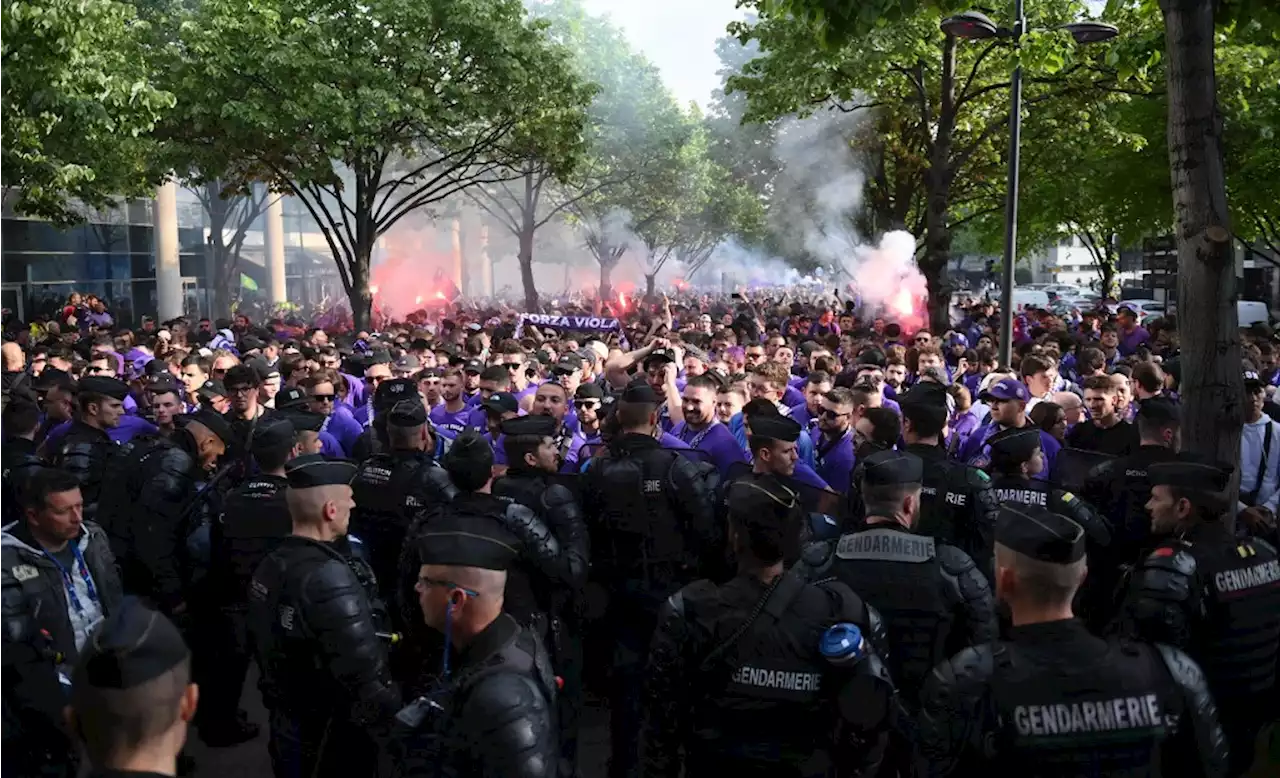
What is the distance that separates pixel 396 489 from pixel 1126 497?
398 centimetres

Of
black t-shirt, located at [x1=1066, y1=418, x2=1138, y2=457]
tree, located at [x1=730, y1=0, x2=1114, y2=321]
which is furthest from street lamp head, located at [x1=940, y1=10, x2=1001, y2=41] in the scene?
A: black t-shirt, located at [x1=1066, y1=418, x2=1138, y2=457]

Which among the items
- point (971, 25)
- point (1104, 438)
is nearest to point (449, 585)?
point (1104, 438)

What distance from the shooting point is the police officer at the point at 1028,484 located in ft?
18.7

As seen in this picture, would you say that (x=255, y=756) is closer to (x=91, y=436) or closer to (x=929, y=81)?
(x=91, y=436)

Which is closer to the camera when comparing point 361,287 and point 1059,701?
point 1059,701

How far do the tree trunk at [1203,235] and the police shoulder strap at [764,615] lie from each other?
10.4 feet

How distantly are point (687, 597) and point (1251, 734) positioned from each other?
8.79ft

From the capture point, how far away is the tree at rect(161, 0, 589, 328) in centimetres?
2039

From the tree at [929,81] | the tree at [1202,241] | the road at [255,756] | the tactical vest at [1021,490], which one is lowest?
the road at [255,756]

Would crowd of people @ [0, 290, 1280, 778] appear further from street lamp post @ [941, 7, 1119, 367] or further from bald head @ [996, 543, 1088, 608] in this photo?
street lamp post @ [941, 7, 1119, 367]

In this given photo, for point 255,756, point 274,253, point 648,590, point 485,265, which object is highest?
point 485,265

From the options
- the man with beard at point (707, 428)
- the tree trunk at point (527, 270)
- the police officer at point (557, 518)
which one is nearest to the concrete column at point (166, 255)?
the tree trunk at point (527, 270)

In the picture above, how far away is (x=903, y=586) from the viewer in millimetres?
4496

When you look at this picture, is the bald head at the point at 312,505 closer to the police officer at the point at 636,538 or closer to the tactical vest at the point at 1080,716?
the police officer at the point at 636,538
